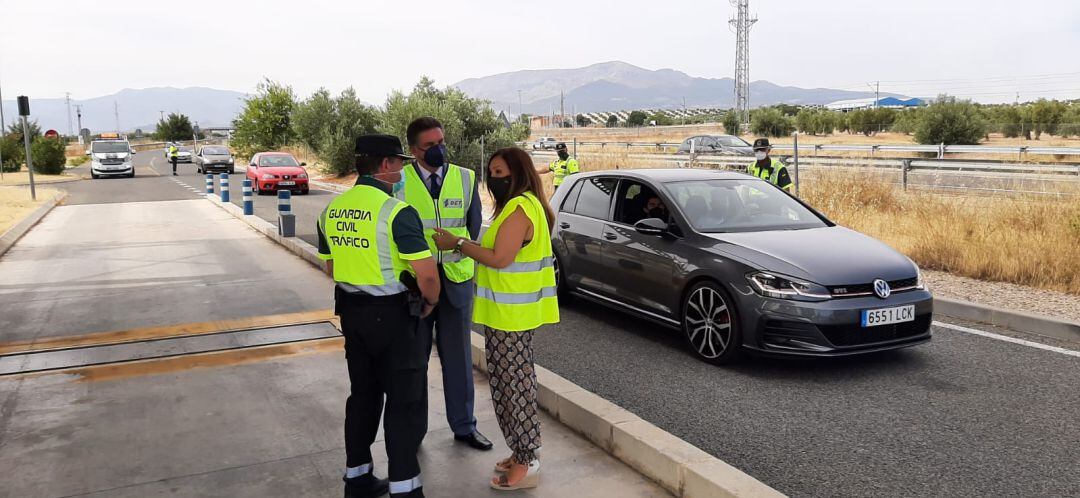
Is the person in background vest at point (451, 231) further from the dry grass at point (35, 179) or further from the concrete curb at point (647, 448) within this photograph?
the dry grass at point (35, 179)

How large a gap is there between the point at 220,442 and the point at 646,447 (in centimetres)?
234

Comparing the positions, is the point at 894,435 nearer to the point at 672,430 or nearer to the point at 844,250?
the point at 672,430

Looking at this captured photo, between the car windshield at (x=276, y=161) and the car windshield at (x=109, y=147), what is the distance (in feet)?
48.3

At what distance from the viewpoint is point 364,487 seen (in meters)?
3.70

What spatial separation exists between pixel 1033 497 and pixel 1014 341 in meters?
3.24

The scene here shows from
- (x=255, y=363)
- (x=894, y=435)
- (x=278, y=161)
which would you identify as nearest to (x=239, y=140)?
(x=278, y=161)

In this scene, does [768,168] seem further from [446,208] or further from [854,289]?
[446,208]

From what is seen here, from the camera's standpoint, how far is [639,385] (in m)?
5.67

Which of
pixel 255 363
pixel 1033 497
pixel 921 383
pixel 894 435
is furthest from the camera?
pixel 255 363

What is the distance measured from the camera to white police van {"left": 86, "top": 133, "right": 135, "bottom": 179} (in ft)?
117

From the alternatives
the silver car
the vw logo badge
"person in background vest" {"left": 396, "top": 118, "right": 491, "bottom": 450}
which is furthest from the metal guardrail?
"person in background vest" {"left": 396, "top": 118, "right": 491, "bottom": 450}

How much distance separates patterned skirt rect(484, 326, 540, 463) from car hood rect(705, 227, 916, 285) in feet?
8.59

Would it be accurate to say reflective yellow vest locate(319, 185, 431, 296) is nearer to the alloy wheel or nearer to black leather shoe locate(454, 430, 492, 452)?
black leather shoe locate(454, 430, 492, 452)

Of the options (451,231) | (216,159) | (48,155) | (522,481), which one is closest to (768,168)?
(451,231)
